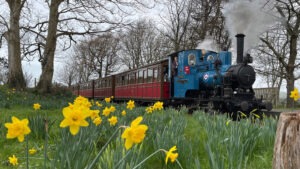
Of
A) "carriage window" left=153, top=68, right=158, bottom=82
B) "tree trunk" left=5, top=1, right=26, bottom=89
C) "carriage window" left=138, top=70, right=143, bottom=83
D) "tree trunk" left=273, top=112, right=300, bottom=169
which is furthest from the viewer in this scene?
"carriage window" left=138, top=70, right=143, bottom=83

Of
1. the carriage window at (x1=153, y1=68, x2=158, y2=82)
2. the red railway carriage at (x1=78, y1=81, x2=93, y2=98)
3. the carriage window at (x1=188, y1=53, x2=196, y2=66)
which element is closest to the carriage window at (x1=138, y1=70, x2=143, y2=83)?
the carriage window at (x1=153, y1=68, x2=158, y2=82)

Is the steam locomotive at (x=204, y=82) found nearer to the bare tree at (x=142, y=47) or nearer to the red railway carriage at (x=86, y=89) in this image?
the red railway carriage at (x=86, y=89)

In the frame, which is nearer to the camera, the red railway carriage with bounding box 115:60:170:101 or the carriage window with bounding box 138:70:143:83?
the red railway carriage with bounding box 115:60:170:101

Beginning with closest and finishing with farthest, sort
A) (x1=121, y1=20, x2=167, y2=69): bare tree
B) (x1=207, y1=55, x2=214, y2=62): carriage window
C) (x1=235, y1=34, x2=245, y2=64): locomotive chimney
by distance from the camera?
1. (x1=235, y1=34, x2=245, y2=64): locomotive chimney
2. (x1=207, y1=55, x2=214, y2=62): carriage window
3. (x1=121, y1=20, x2=167, y2=69): bare tree

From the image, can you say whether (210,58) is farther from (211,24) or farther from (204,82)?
(211,24)

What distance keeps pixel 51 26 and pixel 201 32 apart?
11751mm

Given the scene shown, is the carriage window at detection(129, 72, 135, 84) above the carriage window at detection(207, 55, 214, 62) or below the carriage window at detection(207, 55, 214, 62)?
below

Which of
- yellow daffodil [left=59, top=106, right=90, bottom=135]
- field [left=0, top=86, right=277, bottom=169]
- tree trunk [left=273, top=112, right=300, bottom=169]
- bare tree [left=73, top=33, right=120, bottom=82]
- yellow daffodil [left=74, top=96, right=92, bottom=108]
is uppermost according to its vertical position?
bare tree [left=73, top=33, right=120, bottom=82]

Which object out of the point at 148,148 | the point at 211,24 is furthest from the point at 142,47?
the point at 148,148

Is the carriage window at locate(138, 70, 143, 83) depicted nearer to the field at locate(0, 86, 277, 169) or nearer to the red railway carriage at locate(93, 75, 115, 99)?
the red railway carriage at locate(93, 75, 115, 99)

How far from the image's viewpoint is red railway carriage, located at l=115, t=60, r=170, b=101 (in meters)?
14.2

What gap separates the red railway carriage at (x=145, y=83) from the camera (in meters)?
14.2

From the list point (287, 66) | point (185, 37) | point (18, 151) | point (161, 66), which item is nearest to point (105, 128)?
point (18, 151)

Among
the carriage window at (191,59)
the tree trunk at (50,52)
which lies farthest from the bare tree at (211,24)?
the tree trunk at (50,52)
